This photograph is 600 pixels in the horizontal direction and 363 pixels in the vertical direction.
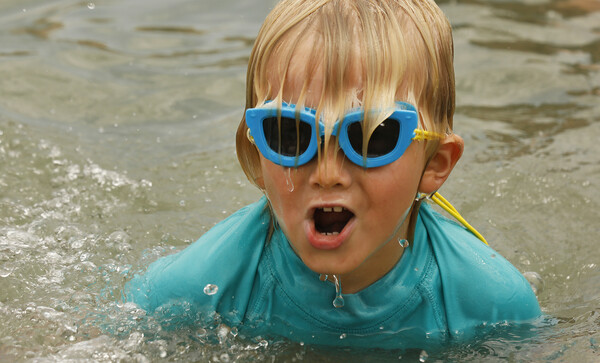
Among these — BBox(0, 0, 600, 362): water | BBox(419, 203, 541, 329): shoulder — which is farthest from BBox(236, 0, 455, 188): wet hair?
BBox(0, 0, 600, 362): water

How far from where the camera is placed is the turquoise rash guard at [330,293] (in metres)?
2.88

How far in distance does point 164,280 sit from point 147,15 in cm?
457

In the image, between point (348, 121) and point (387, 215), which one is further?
point (387, 215)

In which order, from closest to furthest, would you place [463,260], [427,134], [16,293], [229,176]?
[427,134]
[463,260]
[16,293]
[229,176]

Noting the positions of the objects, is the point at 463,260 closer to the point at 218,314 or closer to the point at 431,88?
the point at 431,88

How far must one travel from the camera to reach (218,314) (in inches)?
116

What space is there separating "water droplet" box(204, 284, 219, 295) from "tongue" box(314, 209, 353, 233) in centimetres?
52

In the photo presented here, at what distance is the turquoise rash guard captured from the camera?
2885 millimetres

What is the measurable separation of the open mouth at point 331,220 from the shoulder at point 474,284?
523 millimetres

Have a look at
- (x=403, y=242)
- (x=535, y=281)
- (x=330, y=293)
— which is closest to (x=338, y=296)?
(x=330, y=293)

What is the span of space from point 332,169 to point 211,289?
0.77 m

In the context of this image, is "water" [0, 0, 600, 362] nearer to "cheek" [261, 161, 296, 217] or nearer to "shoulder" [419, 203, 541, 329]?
"shoulder" [419, 203, 541, 329]

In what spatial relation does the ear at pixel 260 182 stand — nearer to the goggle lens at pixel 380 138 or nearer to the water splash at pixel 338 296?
the water splash at pixel 338 296

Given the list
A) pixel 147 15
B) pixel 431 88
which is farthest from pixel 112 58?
pixel 431 88
